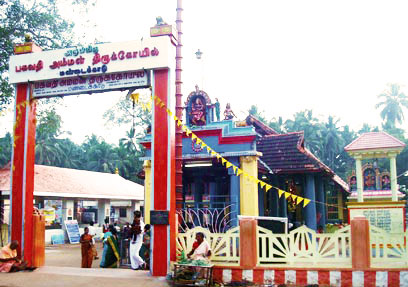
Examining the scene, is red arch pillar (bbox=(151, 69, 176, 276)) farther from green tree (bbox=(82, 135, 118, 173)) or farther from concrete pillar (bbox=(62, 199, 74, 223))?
green tree (bbox=(82, 135, 118, 173))

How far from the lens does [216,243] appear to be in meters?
9.82

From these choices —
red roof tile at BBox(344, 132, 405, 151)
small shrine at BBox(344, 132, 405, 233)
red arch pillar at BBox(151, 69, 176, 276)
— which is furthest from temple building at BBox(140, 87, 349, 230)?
red roof tile at BBox(344, 132, 405, 151)

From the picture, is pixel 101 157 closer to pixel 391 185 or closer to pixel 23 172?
pixel 23 172

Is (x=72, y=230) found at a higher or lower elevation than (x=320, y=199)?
lower

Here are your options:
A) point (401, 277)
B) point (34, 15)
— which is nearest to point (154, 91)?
point (401, 277)

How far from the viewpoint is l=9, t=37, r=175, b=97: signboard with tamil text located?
33.9 ft

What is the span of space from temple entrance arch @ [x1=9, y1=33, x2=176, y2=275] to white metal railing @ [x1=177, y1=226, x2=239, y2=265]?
32 cm

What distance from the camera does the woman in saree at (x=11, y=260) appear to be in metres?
10.5

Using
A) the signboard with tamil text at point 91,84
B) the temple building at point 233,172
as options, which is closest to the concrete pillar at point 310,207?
the temple building at point 233,172

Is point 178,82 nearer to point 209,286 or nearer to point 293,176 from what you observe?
point 209,286

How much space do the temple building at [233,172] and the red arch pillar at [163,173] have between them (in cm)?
87

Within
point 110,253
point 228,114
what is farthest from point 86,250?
point 228,114

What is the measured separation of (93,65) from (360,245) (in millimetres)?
7927

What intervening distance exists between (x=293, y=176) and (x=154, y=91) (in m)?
10.8
